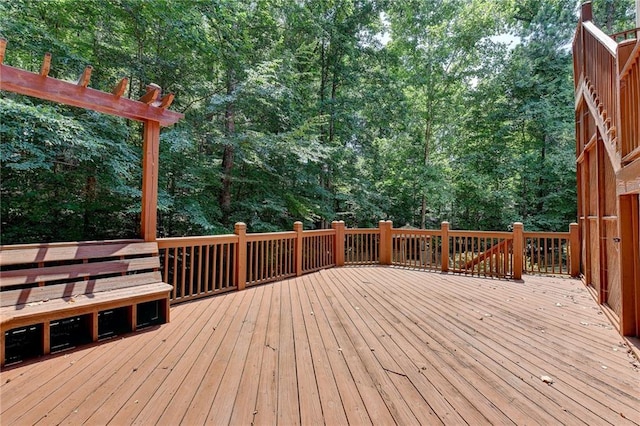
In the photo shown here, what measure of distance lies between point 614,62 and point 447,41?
33.5ft

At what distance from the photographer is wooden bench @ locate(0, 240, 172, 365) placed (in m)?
2.33

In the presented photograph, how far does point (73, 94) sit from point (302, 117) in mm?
6811

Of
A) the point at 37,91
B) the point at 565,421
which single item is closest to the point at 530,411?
the point at 565,421

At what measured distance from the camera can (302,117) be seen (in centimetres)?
905

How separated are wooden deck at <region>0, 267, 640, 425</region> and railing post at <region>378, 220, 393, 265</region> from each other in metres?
2.82

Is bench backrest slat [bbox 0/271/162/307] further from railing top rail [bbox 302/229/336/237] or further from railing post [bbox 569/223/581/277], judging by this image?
railing post [bbox 569/223/581/277]

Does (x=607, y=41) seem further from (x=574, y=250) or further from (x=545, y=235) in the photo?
(x=574, y=250)

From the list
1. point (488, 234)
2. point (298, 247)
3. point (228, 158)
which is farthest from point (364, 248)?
point (228, 158)

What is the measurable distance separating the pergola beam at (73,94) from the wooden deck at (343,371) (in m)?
2.35

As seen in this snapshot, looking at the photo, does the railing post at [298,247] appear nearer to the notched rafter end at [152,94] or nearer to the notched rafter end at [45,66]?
the notched rafter end at [152,94]

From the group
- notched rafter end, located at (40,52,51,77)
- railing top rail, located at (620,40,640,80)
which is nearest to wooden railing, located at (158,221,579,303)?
notched rafter end, located at (40,52,51,77)

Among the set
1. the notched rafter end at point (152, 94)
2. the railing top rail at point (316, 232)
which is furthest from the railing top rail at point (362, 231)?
the notched rafter end at point (152, 94)

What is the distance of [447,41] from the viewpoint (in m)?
11.2

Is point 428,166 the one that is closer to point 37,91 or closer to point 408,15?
point 408,15
